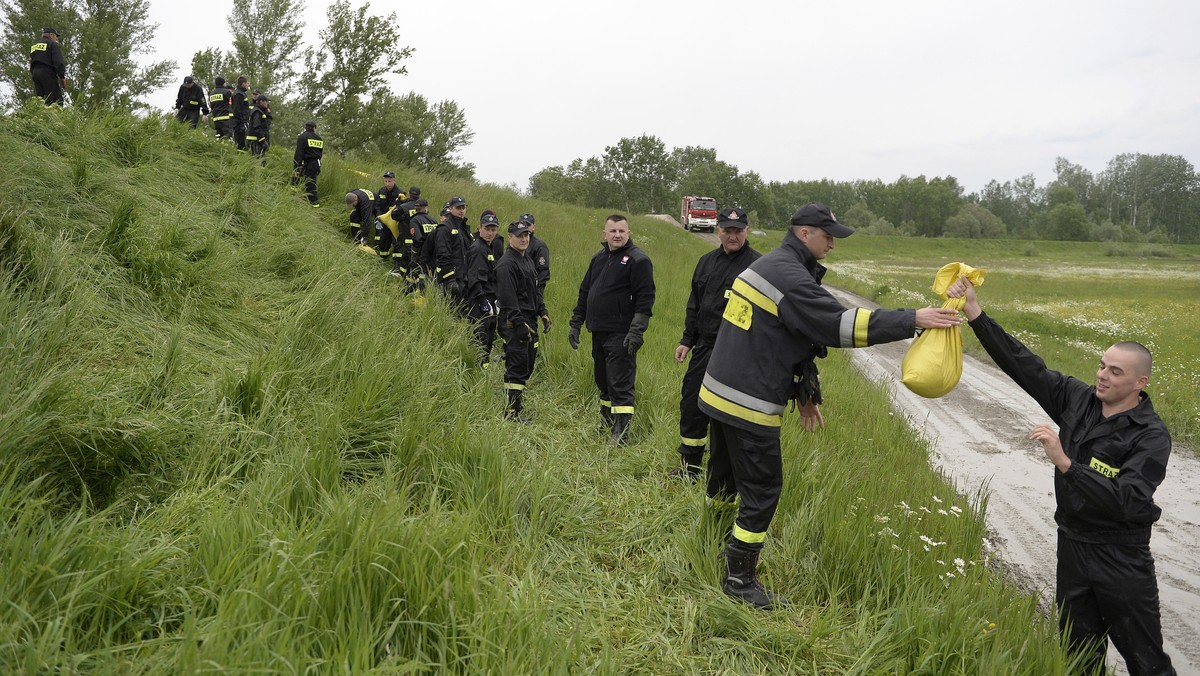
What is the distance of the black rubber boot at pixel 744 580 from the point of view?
3408 mm

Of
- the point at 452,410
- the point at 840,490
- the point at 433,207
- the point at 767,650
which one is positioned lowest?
the point at 767,650

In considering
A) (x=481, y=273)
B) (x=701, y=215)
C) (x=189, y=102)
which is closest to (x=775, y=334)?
(x=481, y=273)

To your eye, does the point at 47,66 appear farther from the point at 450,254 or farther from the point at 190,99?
the point at 450,254

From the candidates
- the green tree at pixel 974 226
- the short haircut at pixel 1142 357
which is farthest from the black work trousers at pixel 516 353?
the green tree at pixel 974 226

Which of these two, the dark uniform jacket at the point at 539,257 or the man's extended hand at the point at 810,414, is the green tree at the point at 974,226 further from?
the man's extended hand at the point at 810,414

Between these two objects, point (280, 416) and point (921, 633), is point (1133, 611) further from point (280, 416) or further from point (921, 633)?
point (280, 416)

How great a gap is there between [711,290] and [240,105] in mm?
11555

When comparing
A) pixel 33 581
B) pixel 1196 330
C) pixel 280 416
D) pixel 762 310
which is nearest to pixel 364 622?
pixel 33 581

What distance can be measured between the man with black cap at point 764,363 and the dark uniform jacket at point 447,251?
19.5ft

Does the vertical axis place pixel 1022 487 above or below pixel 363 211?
below

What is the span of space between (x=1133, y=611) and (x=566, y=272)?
10.2m

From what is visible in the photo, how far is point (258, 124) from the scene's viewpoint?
495 inches

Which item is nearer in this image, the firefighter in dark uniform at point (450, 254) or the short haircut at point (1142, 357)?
the short haircut at point (1142, 357)

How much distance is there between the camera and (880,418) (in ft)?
23.6
